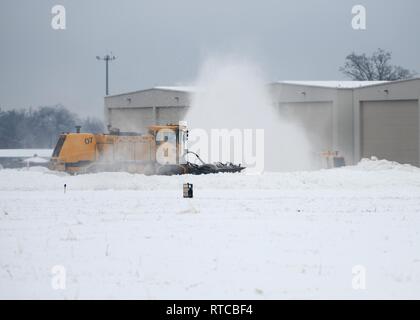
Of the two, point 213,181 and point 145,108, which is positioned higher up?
point 145,108

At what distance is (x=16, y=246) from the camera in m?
13.0

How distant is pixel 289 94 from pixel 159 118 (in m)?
10.5

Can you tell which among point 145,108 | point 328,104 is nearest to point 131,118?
point 145,108

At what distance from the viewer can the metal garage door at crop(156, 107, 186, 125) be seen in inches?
2064

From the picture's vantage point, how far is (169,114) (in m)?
53.6

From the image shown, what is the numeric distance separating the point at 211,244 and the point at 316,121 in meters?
35.9

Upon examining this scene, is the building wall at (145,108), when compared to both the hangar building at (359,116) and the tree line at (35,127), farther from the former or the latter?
the tree line at (35,127)

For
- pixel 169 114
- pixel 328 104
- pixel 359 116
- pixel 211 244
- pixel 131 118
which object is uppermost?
pixel 328 104

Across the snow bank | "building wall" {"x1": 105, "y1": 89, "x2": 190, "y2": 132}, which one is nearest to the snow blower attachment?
the snow bank

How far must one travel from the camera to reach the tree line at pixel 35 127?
10375 cm

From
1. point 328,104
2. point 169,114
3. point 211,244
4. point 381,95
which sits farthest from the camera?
point 169,114

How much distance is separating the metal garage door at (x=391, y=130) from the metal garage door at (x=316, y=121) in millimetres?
2142

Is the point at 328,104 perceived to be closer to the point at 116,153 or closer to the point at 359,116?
the point at 359,116

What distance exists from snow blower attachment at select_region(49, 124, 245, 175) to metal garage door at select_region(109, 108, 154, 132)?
74.1 feet
